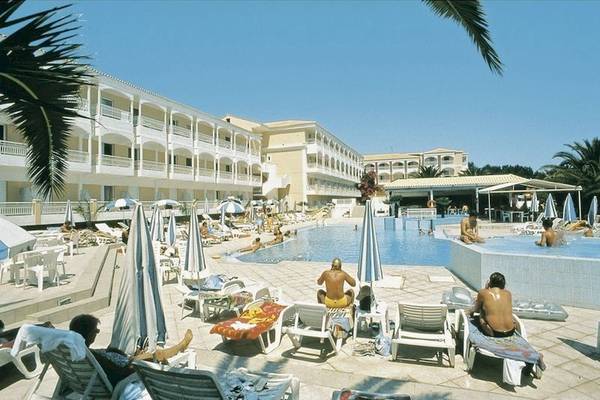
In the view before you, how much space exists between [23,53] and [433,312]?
571cm

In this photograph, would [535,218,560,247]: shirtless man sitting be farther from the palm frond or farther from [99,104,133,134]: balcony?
[99,104,133,134]: balcony

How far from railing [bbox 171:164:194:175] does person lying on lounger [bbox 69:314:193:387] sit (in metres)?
29.6

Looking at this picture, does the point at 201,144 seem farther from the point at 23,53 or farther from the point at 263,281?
the point at 23,53

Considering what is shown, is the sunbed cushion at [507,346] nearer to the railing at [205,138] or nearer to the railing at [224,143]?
the railing at [205,138]

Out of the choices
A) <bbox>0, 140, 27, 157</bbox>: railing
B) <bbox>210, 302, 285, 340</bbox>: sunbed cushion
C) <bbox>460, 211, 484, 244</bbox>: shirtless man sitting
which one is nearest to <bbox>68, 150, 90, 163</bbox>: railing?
<bbox>0, 140, 27, 157</bbox>: railing

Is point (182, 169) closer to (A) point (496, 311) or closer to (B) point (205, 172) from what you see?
(B) point (205, 172)

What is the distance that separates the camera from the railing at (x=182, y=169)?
3234 centimetres

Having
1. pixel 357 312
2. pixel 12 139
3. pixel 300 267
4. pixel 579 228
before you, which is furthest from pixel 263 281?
pixel 12 139

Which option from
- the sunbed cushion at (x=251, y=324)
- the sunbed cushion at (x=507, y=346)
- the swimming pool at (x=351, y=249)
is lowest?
the swimming pool at (x=351, y=249)

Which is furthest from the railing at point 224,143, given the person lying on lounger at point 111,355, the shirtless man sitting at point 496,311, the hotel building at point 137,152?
the person lying on lounger at point 111,355

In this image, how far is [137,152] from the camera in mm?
30172

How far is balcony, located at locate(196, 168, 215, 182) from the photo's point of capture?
35250 millimetres

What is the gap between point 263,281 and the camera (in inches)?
385

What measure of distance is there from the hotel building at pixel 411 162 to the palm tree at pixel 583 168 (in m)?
54.7
